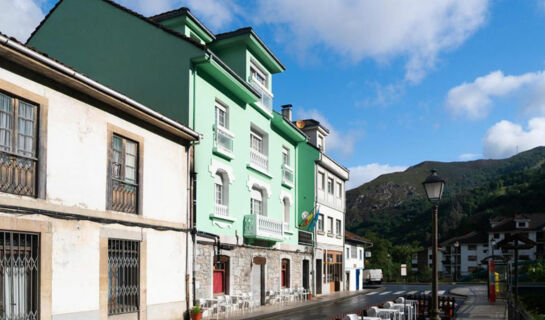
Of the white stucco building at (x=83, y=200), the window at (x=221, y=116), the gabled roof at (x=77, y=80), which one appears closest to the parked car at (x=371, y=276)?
the window at (x=221, y=116)

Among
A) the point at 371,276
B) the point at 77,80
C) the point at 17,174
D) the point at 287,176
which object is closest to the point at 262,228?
the point at 287,176

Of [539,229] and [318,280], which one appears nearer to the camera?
[318,280]

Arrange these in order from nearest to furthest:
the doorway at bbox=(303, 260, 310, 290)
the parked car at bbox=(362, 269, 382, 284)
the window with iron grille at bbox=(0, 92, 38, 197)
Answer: the window with iron grille at bbox=(0, 92, 38, 197), the doorway at bbox=(303, 260, 310, 290), the parked car at bbox=(362, 269, 382, 284)

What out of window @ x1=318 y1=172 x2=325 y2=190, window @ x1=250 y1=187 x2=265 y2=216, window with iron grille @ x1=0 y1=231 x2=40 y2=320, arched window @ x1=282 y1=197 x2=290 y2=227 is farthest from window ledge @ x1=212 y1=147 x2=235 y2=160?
window @ x1=318 y1=172 x2=325 y2=190

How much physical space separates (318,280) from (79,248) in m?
22.8

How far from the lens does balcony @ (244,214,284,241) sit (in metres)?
22.0

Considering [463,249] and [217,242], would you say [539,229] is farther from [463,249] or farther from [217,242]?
[217,242]

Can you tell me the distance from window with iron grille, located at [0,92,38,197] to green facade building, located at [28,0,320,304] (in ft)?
23.5

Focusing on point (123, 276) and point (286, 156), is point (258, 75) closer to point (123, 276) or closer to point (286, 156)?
point (286, 156)

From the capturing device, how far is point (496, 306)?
75.8 ft

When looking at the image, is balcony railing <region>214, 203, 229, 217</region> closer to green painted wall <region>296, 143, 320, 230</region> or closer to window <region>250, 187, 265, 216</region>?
window <region>250, 187, 265, 216</region>

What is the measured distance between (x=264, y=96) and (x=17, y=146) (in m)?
14.9

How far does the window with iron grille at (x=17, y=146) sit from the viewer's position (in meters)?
10.6

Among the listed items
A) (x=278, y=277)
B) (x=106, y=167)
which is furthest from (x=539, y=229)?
(x=106, y=167)
